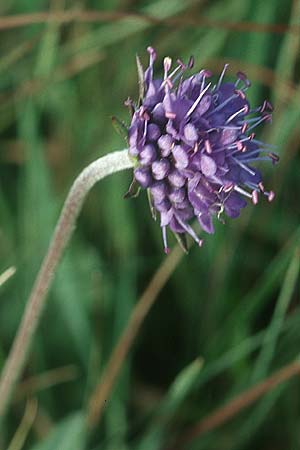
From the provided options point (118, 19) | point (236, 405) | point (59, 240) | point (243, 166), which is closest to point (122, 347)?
point (236, 405)

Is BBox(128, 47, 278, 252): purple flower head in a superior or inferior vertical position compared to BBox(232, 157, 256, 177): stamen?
superior

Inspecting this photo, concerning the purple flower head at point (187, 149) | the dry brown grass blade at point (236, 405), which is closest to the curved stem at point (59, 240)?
the purple flower head at point (187, 149)

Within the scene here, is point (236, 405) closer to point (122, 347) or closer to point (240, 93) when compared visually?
point (122, 347)

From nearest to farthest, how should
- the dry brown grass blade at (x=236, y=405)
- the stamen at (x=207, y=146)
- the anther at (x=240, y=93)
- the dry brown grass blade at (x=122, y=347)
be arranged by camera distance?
the stamen at (x=207, y=146) → the anther at (x=240, y=93) → the dry brown grass blade at (x=236, y=405) → the dry brown grass blade at (x=122, y=347)

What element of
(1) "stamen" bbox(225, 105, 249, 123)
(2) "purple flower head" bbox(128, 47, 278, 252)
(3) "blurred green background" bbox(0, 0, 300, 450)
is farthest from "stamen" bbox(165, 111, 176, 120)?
(3) "blurred green background" bbox(0, 0, 300, 450)

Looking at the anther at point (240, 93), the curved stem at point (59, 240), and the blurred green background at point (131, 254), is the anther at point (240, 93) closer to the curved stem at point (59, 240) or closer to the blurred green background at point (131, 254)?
the curved stem at point (59, 240)

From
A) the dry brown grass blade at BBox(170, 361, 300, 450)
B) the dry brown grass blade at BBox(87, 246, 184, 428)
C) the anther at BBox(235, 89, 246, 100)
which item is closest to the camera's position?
the anther at BBox(235, 89, 246, 100)

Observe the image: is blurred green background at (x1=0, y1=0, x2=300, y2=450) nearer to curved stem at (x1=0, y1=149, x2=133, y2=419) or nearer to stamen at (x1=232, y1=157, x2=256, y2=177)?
curved stem at (x1=0, y1=149, x2=133, y2=419)
